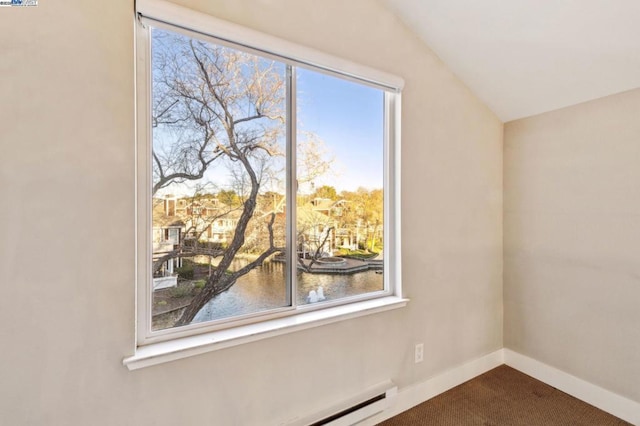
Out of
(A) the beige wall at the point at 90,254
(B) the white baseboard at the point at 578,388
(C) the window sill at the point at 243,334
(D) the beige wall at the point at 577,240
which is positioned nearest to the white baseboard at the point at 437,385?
(B) the white baseboard at the point at 578,388

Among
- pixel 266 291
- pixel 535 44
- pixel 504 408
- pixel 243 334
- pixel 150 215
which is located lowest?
pixel 504 408

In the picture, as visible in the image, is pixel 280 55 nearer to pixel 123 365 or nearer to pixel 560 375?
pixel 123 365

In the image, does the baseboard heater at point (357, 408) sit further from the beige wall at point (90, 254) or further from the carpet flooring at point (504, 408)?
the carpet flooring at point (504, 408)

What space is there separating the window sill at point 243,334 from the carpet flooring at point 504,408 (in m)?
0.72

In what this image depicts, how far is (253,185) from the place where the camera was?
60.3 inches

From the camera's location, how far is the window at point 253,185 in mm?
1303

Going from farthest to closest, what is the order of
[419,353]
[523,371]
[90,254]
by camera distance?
[523,371], [419,353], [90,254]

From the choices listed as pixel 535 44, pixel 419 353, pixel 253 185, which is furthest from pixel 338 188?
pixel 535 44

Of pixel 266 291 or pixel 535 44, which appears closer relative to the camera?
pixel 266 291

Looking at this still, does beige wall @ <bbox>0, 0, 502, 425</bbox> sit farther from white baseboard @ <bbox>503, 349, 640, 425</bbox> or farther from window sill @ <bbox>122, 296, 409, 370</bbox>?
white baseboard @ <bbox>503, 349, 640, 425</bbox>

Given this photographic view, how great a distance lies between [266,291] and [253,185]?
1.84 ft

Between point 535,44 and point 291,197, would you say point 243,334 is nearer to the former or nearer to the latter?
point 291,197

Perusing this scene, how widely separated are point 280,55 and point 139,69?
0.64m

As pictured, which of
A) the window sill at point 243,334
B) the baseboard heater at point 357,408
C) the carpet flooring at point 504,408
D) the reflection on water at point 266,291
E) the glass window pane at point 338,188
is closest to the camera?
the window sill at point 243,334
